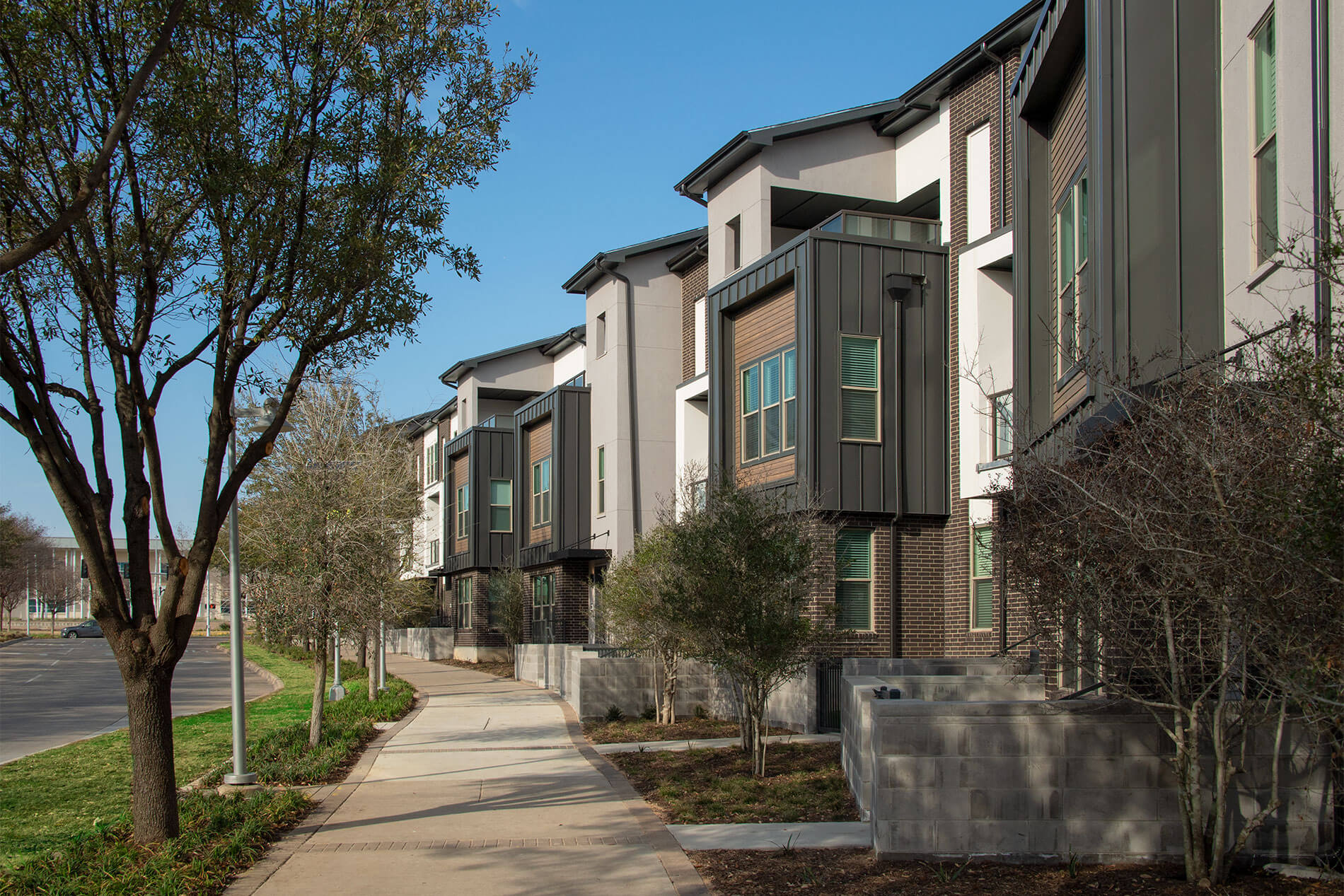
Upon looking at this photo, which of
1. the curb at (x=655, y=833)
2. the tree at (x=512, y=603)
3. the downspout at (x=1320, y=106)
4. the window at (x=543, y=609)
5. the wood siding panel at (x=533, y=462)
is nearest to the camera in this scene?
the downspout at (x=1320, y=106)

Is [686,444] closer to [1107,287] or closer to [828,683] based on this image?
[828,683]

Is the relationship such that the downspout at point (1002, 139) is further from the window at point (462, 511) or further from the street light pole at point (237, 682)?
the window at point (462, 511)

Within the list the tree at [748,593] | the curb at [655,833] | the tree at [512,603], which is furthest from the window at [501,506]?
the tree at [748,593]

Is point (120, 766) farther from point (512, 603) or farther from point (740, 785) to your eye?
point (512, 603)

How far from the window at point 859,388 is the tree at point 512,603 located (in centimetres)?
1789

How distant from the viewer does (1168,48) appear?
951 centimetres

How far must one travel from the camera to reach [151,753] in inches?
337

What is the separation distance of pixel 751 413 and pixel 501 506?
2043 cm

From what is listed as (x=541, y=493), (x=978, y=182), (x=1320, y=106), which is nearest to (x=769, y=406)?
(x=978, y=182)

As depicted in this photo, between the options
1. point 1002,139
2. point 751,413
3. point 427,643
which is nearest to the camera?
point 1002,139

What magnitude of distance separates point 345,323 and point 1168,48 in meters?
7.38

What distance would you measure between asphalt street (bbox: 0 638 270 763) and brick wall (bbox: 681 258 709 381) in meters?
11.8

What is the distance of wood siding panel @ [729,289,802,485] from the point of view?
18781 mm

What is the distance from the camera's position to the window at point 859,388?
59.3 feet
